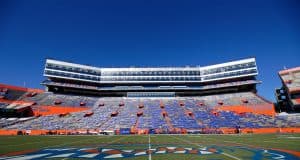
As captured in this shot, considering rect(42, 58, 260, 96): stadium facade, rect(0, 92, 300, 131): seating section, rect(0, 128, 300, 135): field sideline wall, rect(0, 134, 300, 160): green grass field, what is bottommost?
rect(0, 128, 300, 135): field sideline wall

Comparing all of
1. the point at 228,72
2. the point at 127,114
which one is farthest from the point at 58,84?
the point at 228,72

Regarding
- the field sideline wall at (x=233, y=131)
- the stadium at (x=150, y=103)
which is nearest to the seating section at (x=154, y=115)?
the stadium at (x=150, y=103)

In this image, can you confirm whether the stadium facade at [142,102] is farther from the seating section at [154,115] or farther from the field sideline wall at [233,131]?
the field sideline wall at [233,131]

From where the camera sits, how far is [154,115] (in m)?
62.0

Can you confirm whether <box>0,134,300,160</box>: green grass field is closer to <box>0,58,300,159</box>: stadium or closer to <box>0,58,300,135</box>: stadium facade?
<box>0,58,300,159</box>: stadium

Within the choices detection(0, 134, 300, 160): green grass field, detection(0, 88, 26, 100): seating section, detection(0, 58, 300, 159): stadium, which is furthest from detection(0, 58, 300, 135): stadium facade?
detection(0, 134, 300, 160): green grass field

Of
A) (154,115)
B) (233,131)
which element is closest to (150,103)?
(154,115)

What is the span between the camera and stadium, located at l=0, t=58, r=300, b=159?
169ft

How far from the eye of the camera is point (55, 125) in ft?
176

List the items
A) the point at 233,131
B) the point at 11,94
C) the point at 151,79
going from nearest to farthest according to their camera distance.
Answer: the point at 233,131 → the point at 11,94 → the point at 151,79

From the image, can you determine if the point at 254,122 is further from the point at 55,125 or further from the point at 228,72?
the point at 55,125

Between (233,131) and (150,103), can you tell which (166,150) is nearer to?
(233,131)

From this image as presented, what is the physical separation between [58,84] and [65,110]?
1313 centimetres

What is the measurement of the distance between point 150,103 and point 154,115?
10641 mm
